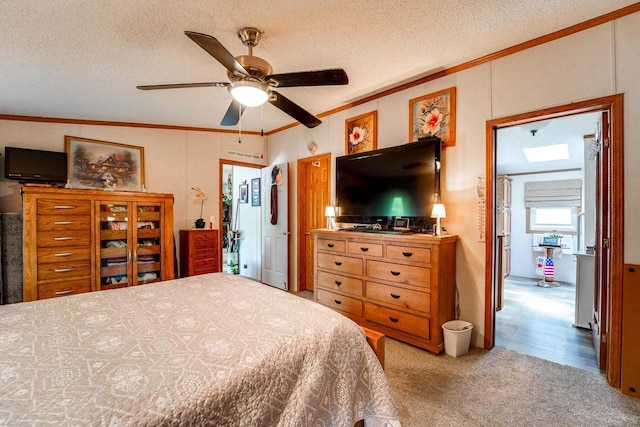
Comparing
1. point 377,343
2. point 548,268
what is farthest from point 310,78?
point 548,268

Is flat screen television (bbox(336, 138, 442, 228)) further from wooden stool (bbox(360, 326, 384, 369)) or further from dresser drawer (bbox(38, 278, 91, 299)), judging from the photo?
dresser drawer (bbox(38, 278, 91, 299))

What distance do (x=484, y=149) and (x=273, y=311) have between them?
2437 millimetres

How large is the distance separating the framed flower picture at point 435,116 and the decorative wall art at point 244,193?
11.3 ft

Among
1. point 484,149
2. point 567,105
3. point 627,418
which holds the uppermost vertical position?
point 567,105

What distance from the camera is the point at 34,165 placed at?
127 inches

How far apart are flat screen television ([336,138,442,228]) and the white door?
50.6 inches

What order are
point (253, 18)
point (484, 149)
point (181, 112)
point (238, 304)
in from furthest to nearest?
point (181, 112), point (484, 149), point (253, 18), point (238, 304)

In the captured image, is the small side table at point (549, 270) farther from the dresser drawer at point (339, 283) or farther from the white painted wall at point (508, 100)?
the dresser drawer at point (339, 283)

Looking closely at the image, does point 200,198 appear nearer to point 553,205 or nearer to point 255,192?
point 255,192

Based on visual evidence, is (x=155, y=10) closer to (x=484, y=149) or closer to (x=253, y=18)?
(x=253, y=18)

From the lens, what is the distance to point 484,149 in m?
2.68

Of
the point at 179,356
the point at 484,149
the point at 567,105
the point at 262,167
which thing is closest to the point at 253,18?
the point at 179,356

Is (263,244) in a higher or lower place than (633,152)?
lower

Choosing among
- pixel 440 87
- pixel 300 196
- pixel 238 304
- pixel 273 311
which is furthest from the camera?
pixel 300 196
